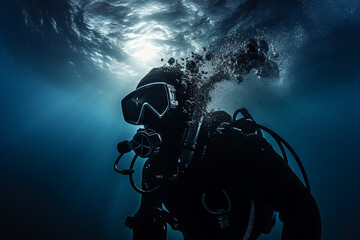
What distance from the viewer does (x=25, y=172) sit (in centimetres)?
2367

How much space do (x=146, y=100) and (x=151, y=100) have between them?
121 mm

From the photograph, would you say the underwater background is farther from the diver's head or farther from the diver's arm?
the diver's arm

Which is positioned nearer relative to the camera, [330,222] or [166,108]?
[166,108]

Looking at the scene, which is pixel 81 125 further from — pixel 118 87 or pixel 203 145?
pixel 203 145

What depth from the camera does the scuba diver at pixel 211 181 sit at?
1409 millimetres

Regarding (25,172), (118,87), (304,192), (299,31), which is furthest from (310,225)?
(25,172)

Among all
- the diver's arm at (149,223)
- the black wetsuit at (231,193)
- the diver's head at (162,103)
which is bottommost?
the diver's arm at (149,223)

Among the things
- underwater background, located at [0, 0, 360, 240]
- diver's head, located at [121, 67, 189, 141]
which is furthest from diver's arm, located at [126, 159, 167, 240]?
underwater background, located at [0, 0, 360, 240]

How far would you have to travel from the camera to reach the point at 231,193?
168 cm

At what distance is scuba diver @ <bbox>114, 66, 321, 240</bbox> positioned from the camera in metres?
1.41

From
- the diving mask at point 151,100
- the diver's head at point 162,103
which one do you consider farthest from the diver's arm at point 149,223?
the diving mask at point 151,100

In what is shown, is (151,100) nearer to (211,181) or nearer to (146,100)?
(146,100)

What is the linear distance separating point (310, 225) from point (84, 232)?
1871 cm

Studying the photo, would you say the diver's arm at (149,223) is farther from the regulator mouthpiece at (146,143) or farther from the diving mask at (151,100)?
the diving mask at (151,100)
